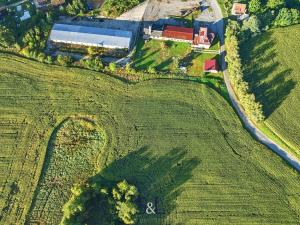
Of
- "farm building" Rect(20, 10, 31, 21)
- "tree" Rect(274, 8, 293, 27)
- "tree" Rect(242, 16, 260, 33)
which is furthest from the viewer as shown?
"farm building" Rect(20, 10, 31, 21)

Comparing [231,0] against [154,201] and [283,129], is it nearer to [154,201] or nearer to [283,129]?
[283,129]

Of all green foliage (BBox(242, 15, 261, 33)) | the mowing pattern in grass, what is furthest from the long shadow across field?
the mowing pattern in grass

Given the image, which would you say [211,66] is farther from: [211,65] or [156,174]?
[156,174]

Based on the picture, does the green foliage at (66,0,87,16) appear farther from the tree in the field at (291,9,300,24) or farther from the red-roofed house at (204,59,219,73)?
the tree in the field at (291,9,300,24)

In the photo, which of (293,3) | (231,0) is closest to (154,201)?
(231,0)

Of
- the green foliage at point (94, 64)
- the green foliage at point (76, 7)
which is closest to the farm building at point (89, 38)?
the green foliage at point (94, 64)

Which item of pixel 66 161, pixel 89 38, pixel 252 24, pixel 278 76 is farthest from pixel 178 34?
pixel 66 161

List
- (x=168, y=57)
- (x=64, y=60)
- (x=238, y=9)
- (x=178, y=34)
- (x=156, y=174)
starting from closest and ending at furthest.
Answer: (x=156, y=174)
(x=64, y=60)
(x=168, y=57)
(x=178, y=34)
(x=238, y=9)
